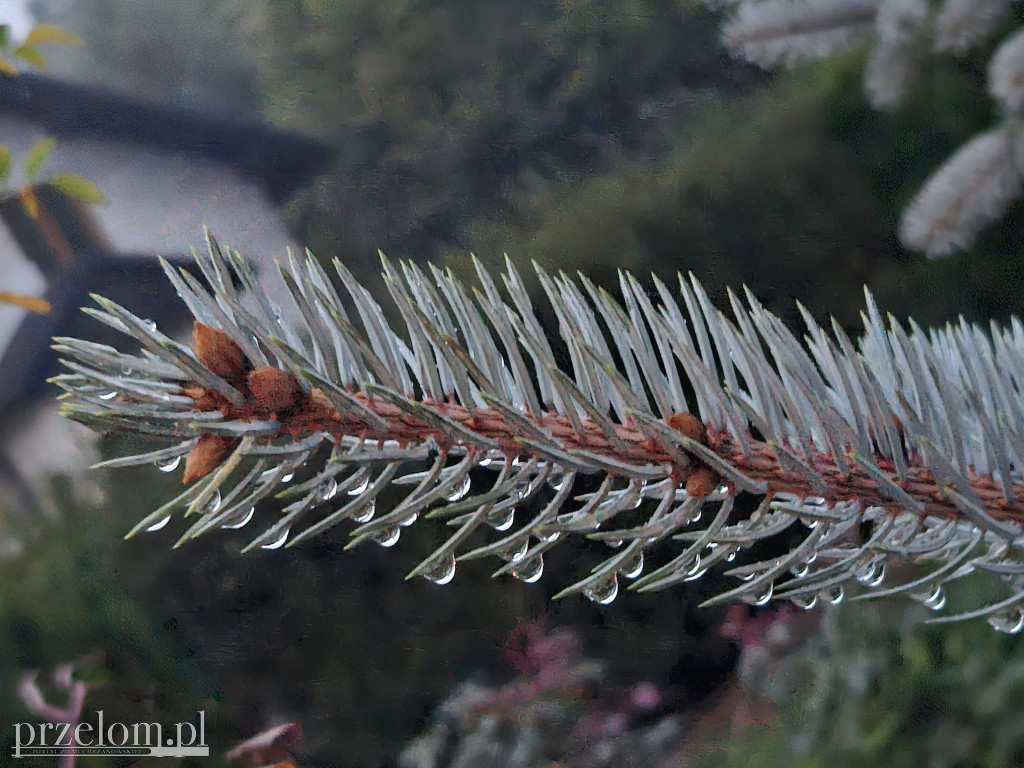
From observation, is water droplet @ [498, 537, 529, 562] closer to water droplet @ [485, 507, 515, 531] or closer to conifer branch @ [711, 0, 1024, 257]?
water droplet @ [485, 507, 515, 531]

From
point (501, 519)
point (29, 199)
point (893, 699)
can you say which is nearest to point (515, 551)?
point (501, 519)

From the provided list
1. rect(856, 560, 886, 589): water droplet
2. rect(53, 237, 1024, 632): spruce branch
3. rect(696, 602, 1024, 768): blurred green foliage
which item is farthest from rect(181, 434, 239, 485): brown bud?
rect(696, 602, 1024, 768): blurred green foliage

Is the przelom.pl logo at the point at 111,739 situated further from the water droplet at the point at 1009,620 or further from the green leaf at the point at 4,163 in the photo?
the water droplet at the point at 1009,620

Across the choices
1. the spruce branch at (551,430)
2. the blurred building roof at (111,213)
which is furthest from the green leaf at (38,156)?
the spruce branch at (551,430)

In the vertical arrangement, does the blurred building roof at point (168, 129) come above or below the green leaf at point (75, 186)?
above

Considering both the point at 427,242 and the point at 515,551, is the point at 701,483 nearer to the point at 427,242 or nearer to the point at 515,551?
the point at 515,551
